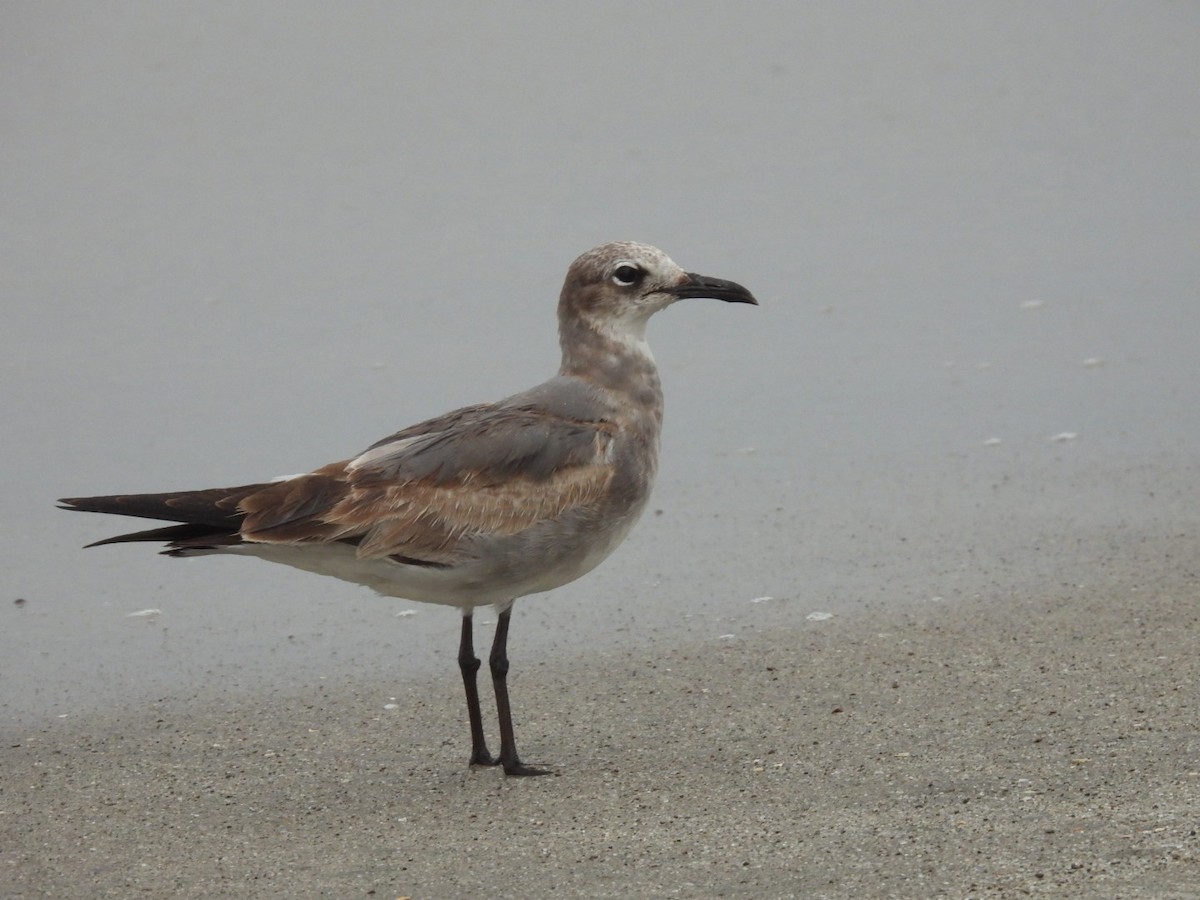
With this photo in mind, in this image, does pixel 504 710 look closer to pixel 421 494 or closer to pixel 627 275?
pixel 421 494

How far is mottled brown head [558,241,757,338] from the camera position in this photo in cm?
598

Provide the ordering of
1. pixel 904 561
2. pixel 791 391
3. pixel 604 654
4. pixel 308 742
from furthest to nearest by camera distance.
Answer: pixel 791 391 < pixel 904 561 < pixel 604 654 < pixel 308 742

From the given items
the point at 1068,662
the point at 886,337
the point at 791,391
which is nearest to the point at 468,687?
the point at 1068,662

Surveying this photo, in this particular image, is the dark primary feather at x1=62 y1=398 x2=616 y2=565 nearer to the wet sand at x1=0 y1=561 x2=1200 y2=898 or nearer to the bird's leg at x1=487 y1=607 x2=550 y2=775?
the bird's leg at x1=487 y1=607 x2=550 y2=775

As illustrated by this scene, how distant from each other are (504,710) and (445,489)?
68 centimetres

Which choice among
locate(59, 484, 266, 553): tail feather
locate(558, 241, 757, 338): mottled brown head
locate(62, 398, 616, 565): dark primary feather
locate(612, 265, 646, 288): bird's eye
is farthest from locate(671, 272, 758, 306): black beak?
locate(59, 484, 266, 553): tail feather

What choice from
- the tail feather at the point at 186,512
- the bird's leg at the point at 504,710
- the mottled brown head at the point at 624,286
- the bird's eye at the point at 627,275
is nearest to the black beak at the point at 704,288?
the mottled brown head at the point at 624,286

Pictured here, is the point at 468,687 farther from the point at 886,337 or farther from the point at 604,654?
the point at 886,337

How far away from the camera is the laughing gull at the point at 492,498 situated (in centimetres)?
550

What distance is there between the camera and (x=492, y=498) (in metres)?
5.65

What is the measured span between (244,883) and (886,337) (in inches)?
221

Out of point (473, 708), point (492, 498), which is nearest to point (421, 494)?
point (492, 498)

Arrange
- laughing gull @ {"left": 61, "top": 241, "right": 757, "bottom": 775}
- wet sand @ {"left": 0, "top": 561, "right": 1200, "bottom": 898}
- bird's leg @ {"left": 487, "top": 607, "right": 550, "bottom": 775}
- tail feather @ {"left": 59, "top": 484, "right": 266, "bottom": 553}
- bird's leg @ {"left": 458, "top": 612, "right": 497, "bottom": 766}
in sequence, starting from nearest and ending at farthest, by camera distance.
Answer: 1. wet sand @ {"left": 0, "top": 561, "right": 1200, "bottom": 898}
2. tail feather @ {"left": 59, "top": 484, "right": 266, "bottom": 553}
3. laughing gull @ {"left": 61, "top": 241, "right": 757, "bottom": 775}
4. bird's leg @ {"left": 487, "top": 607, "right": 550, "bottom": 775}
5. bird's leg @ {"left": 458, "top": 612, "right": 497, "bottom": 766}

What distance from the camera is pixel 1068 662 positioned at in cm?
621
